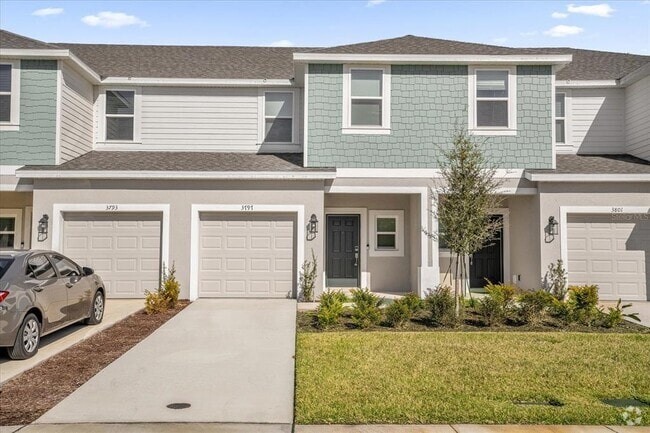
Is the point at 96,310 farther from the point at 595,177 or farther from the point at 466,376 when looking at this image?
the point at 595,177

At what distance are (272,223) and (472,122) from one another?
5.85 metres

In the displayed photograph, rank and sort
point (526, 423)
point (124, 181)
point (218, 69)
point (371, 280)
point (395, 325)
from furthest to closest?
point (218, 69) < point (371, 280) < point (124, 181) < point (395, 325) < point (526, 423)

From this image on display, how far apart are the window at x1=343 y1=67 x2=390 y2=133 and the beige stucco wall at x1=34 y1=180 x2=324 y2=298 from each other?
193cm

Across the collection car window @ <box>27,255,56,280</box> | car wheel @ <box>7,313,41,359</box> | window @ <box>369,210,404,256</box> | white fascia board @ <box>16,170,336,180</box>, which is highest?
white fascia board @ <box>16,170,336,180</box>

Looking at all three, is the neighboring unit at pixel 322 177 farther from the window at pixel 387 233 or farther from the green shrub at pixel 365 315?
the green shrub at pixel 365 315

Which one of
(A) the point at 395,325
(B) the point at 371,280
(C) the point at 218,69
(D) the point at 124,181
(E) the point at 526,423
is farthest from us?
(C) the point at 218,69

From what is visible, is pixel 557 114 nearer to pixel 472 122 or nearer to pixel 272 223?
pixel 472 122

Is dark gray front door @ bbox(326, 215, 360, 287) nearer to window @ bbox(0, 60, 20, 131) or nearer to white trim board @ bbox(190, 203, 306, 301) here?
white trim board @ bbox(190, 203, 306, 301)

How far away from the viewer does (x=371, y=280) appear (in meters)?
15.1

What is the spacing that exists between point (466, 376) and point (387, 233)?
872 centimetres

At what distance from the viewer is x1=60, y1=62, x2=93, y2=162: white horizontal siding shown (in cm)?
1348

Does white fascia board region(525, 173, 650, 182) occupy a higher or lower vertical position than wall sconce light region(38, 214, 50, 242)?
higher

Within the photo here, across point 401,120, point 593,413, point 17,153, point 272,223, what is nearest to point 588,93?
point 401,120

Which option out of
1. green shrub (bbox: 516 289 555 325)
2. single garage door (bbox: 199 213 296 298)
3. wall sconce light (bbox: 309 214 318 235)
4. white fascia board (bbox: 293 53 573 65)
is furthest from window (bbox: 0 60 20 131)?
green shrub (bbox: 516 289 555 325)
